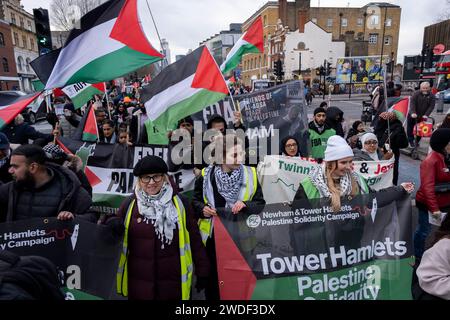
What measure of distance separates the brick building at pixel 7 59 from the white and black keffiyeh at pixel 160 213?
48950mm

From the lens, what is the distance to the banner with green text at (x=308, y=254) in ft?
8.86

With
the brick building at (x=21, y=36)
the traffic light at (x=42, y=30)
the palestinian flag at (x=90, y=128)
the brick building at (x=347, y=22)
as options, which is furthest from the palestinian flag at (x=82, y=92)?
the brick building at (x=347, y=22)

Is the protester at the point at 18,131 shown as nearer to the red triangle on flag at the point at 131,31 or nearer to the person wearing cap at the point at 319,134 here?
the red triangle on flag at the point at 131,31

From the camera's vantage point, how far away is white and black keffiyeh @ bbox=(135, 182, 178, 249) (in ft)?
8.11

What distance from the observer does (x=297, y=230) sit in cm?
277

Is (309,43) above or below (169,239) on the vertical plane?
above

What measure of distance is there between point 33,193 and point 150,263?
3.54ft

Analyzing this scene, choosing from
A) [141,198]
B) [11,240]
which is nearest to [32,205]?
[11,240]

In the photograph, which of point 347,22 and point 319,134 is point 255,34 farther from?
point 347,22

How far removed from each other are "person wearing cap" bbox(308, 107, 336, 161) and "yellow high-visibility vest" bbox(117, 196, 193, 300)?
3409 mm

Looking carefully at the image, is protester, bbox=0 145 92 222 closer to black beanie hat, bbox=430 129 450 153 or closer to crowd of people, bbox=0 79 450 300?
crowd of people, bbox=0 79 450 300

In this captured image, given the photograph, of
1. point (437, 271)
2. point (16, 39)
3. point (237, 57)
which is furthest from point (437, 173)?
point (16, 39)
